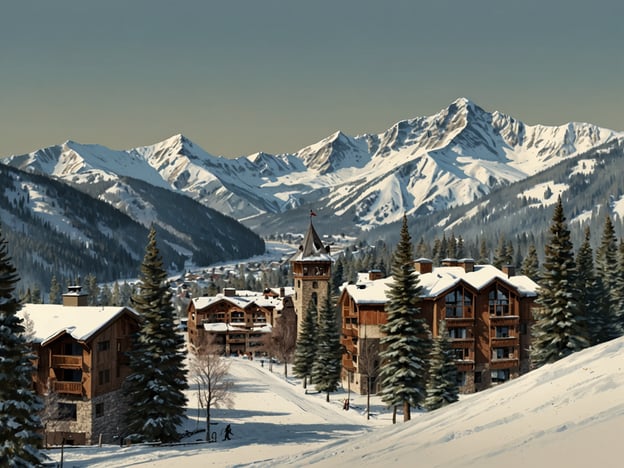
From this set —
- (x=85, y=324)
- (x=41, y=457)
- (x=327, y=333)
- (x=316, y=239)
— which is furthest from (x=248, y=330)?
(x=41, y=457)

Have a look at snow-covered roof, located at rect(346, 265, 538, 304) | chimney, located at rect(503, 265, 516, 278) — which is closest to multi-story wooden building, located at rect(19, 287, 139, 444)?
snow-covered roof, located at rect(346, 265, 538, 304)

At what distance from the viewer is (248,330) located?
474 feet

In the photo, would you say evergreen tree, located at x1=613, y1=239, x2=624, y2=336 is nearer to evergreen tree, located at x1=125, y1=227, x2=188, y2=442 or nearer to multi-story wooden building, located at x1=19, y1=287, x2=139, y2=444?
evergreen tree, located at x1=125, y1=227, x2=188, y2=442

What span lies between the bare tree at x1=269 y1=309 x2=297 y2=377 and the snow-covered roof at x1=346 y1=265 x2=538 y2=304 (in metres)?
22.9

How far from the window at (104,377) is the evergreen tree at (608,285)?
169 feet

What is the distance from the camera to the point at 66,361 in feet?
195

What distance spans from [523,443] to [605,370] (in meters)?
9.79

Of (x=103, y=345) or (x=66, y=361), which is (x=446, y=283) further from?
(x=66, y=361)

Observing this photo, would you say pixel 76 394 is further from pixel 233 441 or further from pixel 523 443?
pixel 523 443

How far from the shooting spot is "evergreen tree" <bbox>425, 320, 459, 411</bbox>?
215 ft

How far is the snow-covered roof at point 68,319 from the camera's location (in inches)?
2328

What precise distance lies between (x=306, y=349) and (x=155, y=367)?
42.7 m

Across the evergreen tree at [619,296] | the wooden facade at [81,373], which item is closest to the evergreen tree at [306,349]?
the evergreen tree at [619,296]

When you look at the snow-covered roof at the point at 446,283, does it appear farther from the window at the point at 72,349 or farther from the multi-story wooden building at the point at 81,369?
the window at the point at 72,349
